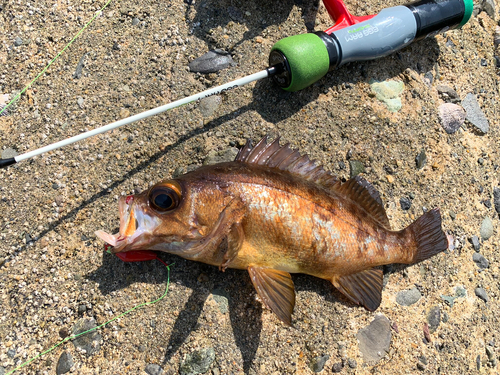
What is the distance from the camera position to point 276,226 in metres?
2.46

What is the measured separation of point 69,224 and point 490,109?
378cm

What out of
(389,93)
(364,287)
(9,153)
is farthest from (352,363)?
(9,153)

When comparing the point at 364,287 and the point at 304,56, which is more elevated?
the point at 304,56

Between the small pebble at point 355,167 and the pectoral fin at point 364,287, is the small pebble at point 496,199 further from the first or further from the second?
the pectoral fin at point 364,287

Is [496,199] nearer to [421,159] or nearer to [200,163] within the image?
[421,159]

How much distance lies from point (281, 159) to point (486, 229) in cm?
200

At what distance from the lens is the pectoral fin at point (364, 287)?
2.74 m

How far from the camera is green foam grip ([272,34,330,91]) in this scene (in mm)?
2746

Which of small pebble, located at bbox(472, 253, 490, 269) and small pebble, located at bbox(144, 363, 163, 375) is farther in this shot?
small pebble, located at bbox(472, 253, 490, 269)

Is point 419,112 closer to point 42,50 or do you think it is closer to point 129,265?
point 129,265

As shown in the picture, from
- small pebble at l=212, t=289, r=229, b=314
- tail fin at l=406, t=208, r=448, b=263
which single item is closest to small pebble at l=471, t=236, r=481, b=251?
tail fin at l=406, t=208, r=448, b=263

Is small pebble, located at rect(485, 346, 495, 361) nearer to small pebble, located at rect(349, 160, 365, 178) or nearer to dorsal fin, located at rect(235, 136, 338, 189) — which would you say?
small pebble, located at rect(349, 160, 365, 178)

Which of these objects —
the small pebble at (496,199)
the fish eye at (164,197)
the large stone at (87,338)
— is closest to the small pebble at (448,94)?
the small pebble at (496,199)

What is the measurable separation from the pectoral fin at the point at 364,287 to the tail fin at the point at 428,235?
34 centimetres
